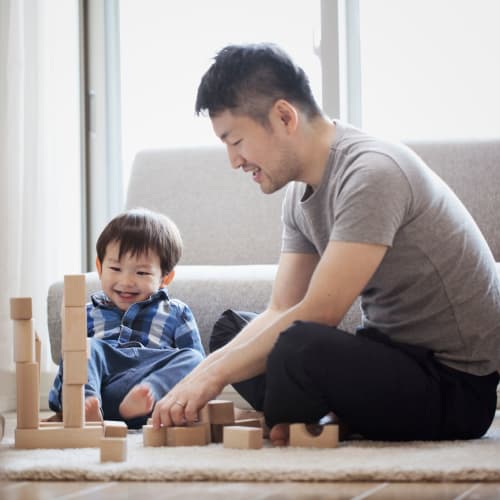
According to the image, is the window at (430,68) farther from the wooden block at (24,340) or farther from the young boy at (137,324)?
the wooden block at (24,340)

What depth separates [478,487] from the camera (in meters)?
1.27

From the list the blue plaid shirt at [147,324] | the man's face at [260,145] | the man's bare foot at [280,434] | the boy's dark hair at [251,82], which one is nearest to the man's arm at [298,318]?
the man's bare foot at [280,434]

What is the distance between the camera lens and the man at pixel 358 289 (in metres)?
1.68

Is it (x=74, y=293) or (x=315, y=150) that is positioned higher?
(x=315, y=150)

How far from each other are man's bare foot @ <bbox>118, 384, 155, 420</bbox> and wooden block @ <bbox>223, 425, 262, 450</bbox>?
1.28 ft

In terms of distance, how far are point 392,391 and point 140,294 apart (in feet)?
2.53

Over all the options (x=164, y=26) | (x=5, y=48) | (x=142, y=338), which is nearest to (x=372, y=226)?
(x=142, y=338)

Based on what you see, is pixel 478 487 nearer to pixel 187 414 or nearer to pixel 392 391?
pixel 392 391

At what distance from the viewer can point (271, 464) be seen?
4.66 ft

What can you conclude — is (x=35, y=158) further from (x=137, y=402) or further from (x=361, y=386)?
(x=361, y=386)

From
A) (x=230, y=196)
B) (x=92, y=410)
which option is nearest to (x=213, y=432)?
(x=92, y=410)

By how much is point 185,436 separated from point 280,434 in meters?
0.17

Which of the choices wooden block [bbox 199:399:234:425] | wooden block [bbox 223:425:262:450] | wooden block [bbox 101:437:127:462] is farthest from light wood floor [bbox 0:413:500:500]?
wooden block [bbox 199:399:234:425]

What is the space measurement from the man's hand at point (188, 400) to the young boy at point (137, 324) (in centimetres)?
33
